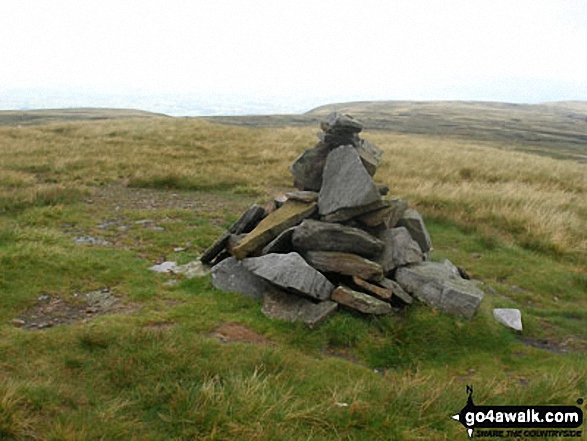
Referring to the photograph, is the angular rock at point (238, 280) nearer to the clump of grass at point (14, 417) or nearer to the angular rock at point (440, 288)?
the angular rock at point (440, 288)

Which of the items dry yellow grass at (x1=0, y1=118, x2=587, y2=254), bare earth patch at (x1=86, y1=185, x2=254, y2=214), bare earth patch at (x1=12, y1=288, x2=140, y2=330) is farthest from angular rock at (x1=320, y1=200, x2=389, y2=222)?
dry yellow grass at (x1=0, y1=118, x2=587, y2=254)

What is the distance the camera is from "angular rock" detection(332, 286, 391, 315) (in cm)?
768

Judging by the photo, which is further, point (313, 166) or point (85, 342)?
point (313, 166)

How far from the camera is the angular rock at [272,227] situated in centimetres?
909

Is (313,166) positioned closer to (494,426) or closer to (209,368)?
(209,368)

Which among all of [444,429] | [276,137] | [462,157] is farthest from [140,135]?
[444,429]

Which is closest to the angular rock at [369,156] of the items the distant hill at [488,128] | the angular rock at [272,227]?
the angular rock at [272,227]

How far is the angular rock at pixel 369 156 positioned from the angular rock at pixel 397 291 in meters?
3.12

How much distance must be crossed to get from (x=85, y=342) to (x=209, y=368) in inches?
73.0

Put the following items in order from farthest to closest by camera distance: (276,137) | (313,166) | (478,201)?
(276,137) → (478,201) → (313,166)

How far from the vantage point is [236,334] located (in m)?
7.00

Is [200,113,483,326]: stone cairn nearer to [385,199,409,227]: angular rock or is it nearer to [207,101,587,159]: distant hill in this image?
[385,199,409,227]: angular rock

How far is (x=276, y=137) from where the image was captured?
109 ft

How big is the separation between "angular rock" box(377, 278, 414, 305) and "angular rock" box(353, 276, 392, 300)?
0.45 feet
